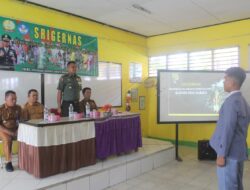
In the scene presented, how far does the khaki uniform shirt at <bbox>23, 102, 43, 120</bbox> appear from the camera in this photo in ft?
12.5

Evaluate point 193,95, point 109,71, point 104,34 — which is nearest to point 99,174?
point 193,95

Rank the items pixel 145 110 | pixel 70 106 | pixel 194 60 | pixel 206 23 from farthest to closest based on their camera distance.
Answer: pixel 145 110, pixel 194 60, pixel 206 23, pixel 70 106

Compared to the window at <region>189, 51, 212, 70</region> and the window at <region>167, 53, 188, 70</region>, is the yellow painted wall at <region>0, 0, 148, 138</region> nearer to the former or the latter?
the window at <region>167, 53, 188, 70</region>

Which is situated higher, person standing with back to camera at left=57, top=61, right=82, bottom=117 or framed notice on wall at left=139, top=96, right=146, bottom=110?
person standing with back to camera at left=57, top=61, right=82, bottom=117

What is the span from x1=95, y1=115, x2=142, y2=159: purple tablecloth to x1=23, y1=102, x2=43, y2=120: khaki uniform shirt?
0.97 meters

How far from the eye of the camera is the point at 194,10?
4.46 m

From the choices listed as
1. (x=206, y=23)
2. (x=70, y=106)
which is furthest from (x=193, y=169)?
(x=206, y=23)

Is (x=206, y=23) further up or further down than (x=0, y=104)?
further up

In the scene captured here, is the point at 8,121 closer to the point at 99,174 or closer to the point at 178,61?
the point at 99,174

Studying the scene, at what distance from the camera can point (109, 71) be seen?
5.47 m

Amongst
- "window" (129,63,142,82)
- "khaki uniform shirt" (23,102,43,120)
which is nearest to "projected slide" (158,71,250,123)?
"window" (129,63,142,82)

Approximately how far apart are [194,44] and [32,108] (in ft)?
12.4

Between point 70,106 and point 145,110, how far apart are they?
3.01m

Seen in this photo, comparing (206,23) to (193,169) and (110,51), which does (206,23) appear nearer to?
(110,51)
